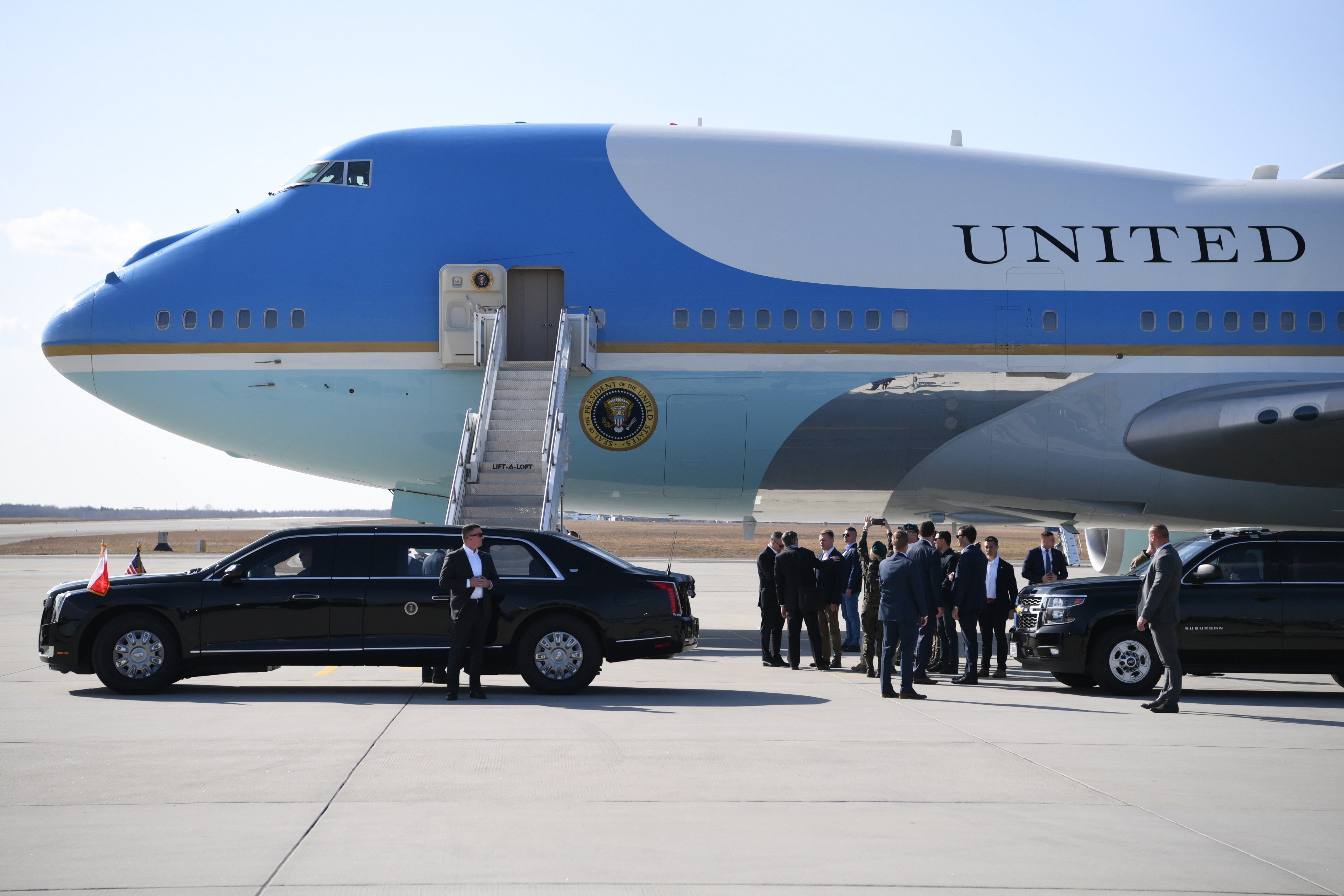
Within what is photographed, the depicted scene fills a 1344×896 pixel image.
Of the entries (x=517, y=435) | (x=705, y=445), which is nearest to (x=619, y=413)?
(x=705, y=445)

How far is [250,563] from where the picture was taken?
459 inches

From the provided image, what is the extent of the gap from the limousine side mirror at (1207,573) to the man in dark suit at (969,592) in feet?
7.22

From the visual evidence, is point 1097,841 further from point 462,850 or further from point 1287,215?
point 1287,215

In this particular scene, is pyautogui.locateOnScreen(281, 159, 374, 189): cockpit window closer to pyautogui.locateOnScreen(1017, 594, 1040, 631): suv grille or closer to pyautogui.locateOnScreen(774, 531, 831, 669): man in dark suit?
pyautogui.locateOnScreen(774, 531, 831, 669): man in dark suit

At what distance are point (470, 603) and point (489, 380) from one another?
4.95 m

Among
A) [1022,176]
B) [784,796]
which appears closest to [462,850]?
[784,796]

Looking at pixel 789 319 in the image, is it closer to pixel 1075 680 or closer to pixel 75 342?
pixel 1075 680

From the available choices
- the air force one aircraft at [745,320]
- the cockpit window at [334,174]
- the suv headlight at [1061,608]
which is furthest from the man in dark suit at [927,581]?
the cockpit window at [334,174]

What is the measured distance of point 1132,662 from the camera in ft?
39.9

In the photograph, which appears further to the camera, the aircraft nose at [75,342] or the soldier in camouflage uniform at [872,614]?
the aircraft nose at [75,342]

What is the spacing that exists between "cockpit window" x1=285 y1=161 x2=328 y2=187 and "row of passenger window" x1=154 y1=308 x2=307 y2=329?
204 centimetres

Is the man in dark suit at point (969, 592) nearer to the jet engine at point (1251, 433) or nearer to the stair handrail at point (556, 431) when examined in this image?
the jet engine at point (1251, 433)

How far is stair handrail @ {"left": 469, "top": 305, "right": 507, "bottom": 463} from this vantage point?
49.3 ft

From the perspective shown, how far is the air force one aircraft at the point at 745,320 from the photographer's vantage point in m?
16.1
